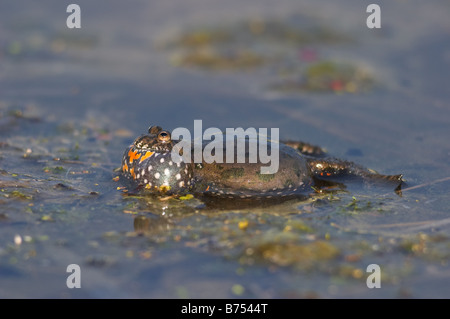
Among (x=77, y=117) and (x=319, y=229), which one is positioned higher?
(x=77, y=117)

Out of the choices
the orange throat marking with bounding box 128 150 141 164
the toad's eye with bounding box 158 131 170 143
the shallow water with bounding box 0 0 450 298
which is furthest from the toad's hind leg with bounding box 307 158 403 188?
the orange throat marking with bounding box 128 150 141 164

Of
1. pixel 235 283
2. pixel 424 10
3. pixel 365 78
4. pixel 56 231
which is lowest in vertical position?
pixel 235 283

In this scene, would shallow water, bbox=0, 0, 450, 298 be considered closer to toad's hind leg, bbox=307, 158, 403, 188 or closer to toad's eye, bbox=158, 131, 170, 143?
toad's hind leg, bbox=307, 158, 403, 188

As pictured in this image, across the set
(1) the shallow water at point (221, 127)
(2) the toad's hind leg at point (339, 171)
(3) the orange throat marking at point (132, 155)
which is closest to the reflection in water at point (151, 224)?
(1) the shallow water at point (221, 127)

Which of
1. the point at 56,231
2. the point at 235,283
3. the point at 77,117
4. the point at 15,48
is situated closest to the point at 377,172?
the point at 235,283

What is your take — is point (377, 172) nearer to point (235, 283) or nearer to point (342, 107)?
point (342, 107)

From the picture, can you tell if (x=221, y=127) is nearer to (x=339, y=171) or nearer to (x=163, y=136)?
(x=339, y=171)

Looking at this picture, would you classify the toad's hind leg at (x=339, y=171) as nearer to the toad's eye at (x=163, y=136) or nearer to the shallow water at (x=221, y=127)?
the shallow water at (x=221, y=127)
